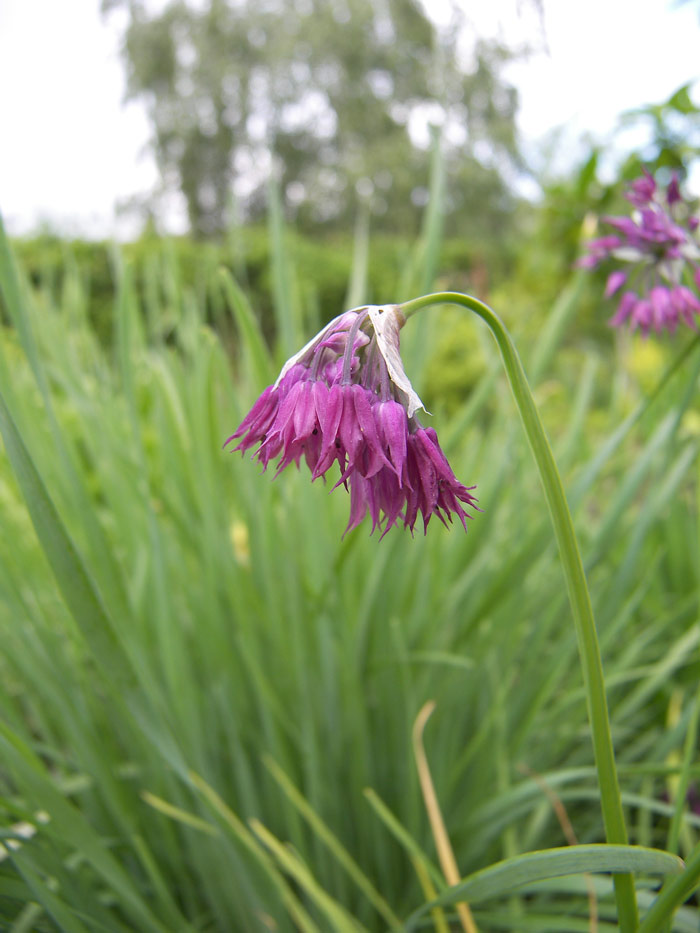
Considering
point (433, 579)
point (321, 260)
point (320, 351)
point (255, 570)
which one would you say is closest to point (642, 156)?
point (433, 579)

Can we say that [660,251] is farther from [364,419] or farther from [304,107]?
[304,107]

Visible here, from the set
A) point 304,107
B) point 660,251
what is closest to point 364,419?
point 660,251

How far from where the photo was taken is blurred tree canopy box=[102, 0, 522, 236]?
486 inches

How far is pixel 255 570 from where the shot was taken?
861 mm

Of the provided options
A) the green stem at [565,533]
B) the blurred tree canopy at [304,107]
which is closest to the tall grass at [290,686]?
the green stem at [565,533]

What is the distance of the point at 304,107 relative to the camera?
45.7ft

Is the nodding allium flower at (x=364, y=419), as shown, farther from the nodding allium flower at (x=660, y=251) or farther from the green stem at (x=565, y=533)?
the nodding allium flower at (x=660, y=251)

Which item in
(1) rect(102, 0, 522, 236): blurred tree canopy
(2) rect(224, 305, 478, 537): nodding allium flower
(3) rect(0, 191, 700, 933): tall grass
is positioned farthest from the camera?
(1) rect(102, 0, 522, 236): blurred tree canopy

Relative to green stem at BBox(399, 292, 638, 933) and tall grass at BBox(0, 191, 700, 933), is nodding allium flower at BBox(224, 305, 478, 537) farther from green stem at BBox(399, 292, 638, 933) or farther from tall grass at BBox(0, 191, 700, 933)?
tall grass at BBox(0, 191, 700, 933)

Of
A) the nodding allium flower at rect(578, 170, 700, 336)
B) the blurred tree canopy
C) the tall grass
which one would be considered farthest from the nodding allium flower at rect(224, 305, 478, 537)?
the blurred tree canopy

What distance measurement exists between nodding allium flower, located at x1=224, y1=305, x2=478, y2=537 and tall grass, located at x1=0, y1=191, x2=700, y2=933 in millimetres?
240

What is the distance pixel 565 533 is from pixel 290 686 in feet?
1.81

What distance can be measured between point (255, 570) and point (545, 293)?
7.52 feet

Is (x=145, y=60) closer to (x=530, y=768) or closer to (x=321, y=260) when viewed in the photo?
(x=321, y=260)
